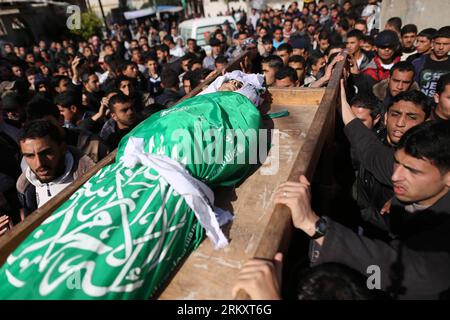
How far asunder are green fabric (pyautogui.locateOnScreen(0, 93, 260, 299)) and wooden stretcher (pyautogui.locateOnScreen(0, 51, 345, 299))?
0.32 feet

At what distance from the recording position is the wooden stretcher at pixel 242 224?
123cm

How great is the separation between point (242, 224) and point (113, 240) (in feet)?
2.12

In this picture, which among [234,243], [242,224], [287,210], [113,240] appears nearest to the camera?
[113,240]

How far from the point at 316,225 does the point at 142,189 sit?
747 millimetres

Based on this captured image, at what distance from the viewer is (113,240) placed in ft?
3.73

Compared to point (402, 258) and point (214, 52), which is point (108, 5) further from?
point (402, 258)

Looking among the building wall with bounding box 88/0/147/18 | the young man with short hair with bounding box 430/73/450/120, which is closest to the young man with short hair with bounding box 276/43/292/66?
the young man with short hair with bounding box 430/73/450/120

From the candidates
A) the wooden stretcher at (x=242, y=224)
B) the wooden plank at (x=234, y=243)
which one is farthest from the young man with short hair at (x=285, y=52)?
the wooden plank at (x=234, y=243)

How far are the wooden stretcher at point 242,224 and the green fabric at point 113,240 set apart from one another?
10cm

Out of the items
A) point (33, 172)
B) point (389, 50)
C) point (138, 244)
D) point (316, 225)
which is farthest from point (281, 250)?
point (389, 50)

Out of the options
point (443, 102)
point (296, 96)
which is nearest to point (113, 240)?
point (296, 96)

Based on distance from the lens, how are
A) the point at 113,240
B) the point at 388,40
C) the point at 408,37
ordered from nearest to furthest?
the point at 113,240
the point at 388,40
the point at 408,37

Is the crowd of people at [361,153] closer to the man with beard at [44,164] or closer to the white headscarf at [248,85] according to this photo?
the man with beard at [44,164]
